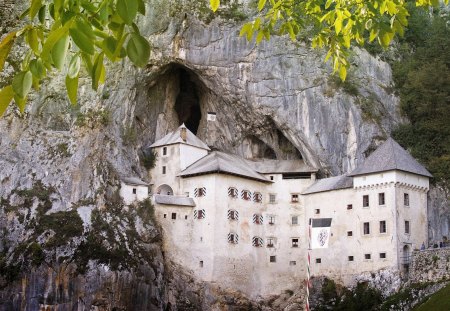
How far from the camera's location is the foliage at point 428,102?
5384 centimetres

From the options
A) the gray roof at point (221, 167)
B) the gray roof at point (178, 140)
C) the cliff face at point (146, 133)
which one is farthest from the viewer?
the gray roof at point (178, 140)

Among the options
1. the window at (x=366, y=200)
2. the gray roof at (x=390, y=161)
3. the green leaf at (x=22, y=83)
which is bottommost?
the green leaf at (x=22, y=83)

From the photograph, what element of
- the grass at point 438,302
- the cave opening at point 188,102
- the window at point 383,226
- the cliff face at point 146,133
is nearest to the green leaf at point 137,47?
the grass at point 438,302

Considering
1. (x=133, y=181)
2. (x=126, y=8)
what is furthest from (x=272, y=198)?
(x=126, y=8)

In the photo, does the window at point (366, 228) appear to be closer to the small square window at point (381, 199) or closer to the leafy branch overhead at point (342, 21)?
the small square window at point (381, 199)

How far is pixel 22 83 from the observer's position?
5.29 m

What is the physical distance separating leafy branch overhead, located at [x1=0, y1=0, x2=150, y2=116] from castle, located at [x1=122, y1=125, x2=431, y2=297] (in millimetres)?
44117

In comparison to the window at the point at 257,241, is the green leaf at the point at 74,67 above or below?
above

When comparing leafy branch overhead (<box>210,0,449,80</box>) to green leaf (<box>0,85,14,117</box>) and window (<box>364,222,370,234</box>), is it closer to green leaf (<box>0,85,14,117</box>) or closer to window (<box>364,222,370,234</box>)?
green leaf (<box>0,85,14,117</box>)

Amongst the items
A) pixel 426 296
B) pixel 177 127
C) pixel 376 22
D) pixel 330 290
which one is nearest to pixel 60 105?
pixel 177 127

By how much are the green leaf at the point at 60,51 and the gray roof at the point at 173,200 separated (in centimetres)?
4757

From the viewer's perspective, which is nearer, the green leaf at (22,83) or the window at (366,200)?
the green leaf at (22,83)

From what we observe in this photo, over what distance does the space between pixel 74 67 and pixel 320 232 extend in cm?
4722

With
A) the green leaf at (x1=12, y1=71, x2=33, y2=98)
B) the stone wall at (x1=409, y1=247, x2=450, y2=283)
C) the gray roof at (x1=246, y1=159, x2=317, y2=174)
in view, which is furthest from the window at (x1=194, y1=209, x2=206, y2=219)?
the green leaf at (x1=12, y1=71, x2=33, y2=98)
